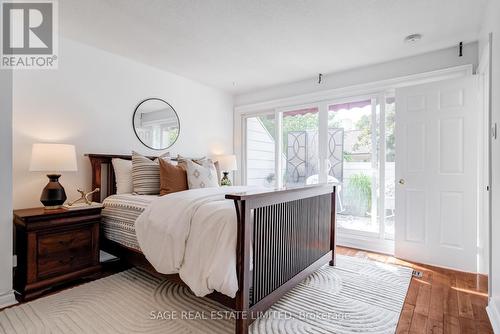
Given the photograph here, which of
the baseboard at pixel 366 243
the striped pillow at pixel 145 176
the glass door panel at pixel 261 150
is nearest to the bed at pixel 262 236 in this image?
the striped pillow at pixel 145 176

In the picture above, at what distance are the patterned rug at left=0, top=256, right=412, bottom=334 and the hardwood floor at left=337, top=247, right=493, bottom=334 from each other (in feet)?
0.29

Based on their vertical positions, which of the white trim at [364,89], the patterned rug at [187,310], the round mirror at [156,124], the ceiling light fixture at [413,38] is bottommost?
the patterned rug at [187,310]

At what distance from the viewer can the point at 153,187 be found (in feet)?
9.64

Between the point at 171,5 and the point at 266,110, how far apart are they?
2.59 meters

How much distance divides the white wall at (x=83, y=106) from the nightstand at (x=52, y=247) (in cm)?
58

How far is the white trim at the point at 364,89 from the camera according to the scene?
9.68ft

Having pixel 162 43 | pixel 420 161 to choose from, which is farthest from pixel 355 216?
pixel 162 43

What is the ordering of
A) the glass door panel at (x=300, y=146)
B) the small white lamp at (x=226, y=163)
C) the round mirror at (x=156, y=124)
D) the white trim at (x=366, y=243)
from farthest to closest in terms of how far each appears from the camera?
the small white lamp at (x=226, y=163), the glass door panel at (x=300, y=146), the round mirror at (x=156, y=124), the white trim at (x=366, y=243)

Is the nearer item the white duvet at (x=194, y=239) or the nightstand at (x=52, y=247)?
the white duvet at (x=194, y=239)

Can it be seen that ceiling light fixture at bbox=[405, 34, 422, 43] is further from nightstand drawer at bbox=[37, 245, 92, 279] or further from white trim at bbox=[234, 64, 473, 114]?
nightstand drawer at bbox=[37, 245, 92, 279]

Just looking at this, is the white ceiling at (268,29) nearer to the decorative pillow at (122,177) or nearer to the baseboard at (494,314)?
the decorative pillow at (122,177)

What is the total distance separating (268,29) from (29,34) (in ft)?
7.54

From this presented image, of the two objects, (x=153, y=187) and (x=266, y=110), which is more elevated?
(x=266, y=110)

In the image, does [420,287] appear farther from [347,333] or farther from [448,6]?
[448,6]
